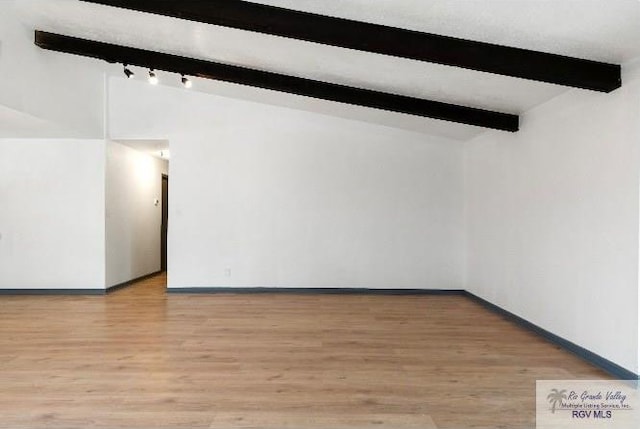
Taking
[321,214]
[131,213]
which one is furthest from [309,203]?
[131,213]

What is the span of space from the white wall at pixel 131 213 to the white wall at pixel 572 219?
18.6 feet

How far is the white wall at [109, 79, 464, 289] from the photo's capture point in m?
6.02

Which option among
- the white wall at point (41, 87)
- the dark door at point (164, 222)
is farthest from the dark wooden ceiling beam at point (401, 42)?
the dark door at point (164, 222)

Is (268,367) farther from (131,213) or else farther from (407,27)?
(131,213)

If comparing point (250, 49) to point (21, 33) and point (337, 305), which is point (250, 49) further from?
point (337, 305)

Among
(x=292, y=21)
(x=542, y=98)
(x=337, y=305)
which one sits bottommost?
(x=337, y=305)

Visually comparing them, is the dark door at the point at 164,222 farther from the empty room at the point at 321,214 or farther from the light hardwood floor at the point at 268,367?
the light hardwood floor at the point at 268,367

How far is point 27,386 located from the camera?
2.71 m

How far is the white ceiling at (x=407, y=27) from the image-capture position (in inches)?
98.3

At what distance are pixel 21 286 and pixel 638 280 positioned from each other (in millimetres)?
7495

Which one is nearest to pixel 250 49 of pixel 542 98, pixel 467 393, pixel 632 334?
pixel 542 98

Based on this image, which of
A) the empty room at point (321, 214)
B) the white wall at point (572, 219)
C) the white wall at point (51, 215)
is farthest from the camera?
the white wall at point (51, 215)

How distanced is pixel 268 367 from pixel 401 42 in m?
2.84

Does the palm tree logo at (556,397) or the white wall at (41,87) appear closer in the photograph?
the palm tree logo at (556,397)
